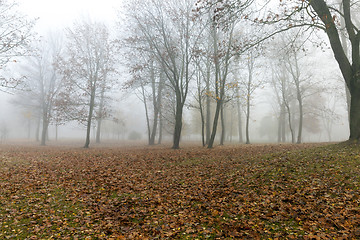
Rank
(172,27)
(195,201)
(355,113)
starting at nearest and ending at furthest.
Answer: (195,201)
(355,113)
(172,27)

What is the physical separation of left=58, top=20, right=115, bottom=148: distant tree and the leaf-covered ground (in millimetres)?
12609

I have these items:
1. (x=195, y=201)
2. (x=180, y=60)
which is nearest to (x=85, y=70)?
(x=180, y=60)

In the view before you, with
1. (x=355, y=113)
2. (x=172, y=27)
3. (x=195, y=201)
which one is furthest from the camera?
(x=172, y=27)

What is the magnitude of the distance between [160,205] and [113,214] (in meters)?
1.25

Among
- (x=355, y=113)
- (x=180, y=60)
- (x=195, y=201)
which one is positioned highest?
(x=180, y=60)

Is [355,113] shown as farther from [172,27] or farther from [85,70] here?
[85,70]

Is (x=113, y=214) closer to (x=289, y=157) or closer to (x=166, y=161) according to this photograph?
(x=166, y=161)

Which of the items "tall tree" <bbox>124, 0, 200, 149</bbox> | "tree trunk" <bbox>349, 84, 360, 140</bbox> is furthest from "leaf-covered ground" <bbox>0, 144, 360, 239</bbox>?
"tall tree" <bbox>124, 0, 200, 149</bbox>

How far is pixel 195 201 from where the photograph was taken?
5906mm

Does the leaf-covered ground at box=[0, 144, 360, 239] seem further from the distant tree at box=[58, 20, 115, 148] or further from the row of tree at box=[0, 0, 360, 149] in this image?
the distant tree at box=[58, 20, 115, 148]

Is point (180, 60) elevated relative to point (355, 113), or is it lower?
elevated

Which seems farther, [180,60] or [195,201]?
[180,60]

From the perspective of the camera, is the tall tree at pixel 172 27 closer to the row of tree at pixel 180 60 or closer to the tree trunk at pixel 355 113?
the row of tree at pixel 180 60

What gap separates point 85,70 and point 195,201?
749 inches
